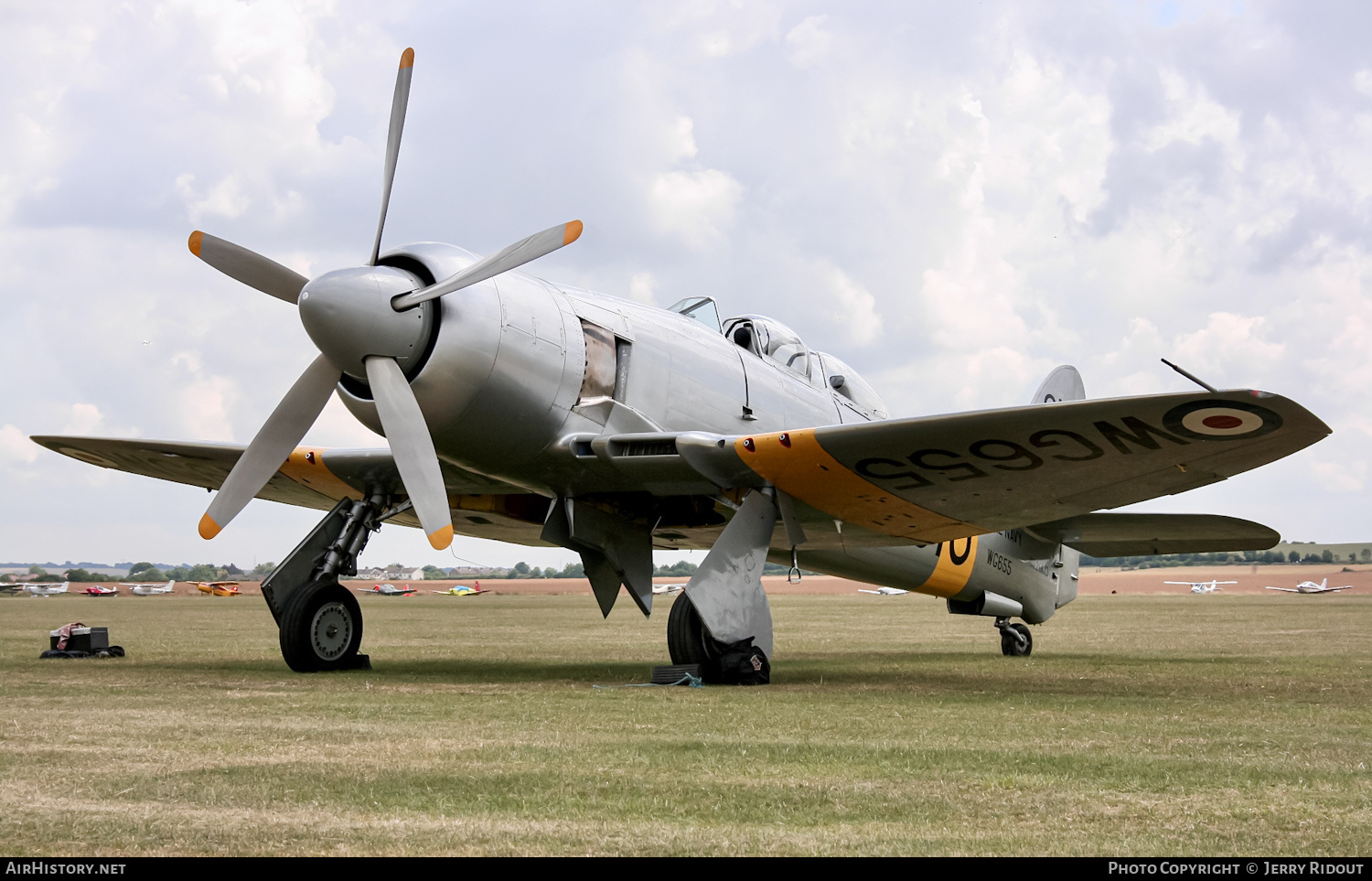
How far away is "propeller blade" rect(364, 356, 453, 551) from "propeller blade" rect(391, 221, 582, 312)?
0.52m

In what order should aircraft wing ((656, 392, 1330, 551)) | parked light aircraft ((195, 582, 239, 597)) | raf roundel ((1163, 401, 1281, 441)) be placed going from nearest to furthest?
raf roundel ((1163, 401, 1281, 441)), aircraft wing ((656, 392, 1330, 551)), parked light aircraft ((195, 582, 239, 597))

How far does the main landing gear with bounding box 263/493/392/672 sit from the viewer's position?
10.9 metres

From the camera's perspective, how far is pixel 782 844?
12.1ft

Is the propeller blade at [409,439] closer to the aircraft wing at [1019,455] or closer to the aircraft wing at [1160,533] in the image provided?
the aircraft wing at [1019,455]

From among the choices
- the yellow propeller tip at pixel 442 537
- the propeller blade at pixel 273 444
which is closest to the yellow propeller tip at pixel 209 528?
the propeller blade at pixel 273 444

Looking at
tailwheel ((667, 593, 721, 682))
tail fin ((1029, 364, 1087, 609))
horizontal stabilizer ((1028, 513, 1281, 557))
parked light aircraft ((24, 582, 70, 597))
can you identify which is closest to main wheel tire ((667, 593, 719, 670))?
tailwheel ((667, 593, 721, 682))

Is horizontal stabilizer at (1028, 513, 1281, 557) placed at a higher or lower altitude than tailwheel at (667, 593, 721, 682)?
higher

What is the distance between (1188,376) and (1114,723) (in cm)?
227

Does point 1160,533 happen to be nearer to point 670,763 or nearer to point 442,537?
point 442,537

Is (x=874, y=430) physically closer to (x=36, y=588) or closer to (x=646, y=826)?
(x=646, y=826)

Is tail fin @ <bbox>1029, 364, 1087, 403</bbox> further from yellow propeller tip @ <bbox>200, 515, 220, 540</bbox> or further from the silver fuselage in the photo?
yellow propeller tip @ <bbox>200, 515, 220, 540</bbox>

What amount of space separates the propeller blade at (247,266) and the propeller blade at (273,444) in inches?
27.8

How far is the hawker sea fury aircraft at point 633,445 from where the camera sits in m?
8.92

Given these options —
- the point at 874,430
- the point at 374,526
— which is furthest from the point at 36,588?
the point at 874,430
